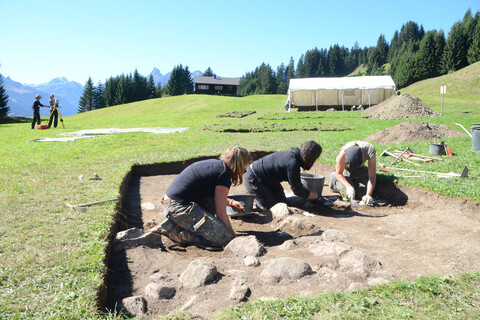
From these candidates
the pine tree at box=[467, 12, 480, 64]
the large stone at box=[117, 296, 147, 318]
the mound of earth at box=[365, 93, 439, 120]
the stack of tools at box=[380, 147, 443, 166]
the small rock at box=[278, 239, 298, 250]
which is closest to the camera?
the large stone at box=[117, 296, 147, 318]

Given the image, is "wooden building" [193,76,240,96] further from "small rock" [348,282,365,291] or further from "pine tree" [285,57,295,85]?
"small rock" [348,282,365,291]

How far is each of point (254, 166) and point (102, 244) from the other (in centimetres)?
290

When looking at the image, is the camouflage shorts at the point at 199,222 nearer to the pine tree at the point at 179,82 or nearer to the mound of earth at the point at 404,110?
the mound of earth at the point at 404,110

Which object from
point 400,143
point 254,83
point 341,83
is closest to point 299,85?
point 341,83

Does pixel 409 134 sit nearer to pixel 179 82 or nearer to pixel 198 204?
pixel 198 204

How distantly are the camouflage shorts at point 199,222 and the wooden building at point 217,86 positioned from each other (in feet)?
252

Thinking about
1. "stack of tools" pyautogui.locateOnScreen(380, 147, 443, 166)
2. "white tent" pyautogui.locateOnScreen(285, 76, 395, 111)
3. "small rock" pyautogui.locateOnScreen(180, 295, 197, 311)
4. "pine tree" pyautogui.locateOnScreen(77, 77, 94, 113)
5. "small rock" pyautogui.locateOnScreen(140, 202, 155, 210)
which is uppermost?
"pine tree" pyautogui.locateOnScreen(77, 77, 94, 113)

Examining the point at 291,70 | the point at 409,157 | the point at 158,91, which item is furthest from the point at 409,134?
the point at 291,70

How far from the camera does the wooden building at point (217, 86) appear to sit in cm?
8025

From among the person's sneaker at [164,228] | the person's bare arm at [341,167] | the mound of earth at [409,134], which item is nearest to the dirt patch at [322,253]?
the person's sneaker at [164,228]

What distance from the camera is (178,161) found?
8.53 m

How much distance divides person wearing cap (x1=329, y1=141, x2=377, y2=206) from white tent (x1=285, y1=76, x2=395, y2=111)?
25.6m

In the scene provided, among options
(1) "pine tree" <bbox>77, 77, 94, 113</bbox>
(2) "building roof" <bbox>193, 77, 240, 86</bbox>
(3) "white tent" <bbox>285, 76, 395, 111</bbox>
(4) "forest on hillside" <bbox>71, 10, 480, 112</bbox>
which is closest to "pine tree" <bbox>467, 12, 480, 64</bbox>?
(4) "forest on hillside" <bbox>71, 10, 480, 112</bbox>

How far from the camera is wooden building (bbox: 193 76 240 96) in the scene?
8025 centimetres
